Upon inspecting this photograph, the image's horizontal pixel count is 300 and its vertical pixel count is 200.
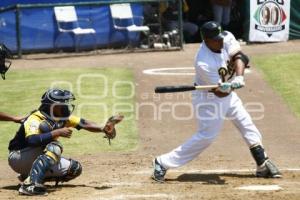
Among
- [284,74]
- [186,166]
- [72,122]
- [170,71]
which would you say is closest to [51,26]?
[170,71]

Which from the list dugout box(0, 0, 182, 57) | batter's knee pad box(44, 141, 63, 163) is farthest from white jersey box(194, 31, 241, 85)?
dugout box(0, 0, 182, 57)

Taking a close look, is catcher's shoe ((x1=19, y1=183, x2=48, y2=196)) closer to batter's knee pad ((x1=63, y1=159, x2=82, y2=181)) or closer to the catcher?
the catcher

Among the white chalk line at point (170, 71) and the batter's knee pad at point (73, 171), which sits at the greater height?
the batter's knee pad at point (73, 171)

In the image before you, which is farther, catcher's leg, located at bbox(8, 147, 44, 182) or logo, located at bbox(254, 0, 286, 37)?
logo, located at bbox(254, 0, 286, 37)

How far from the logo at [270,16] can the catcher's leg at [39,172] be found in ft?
41.2

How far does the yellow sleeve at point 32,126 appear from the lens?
8.12m

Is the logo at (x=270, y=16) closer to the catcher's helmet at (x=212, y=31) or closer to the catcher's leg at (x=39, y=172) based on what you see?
the catcher's helmet at (x=212, y=31)

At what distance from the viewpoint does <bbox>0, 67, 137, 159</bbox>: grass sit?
1120 cm

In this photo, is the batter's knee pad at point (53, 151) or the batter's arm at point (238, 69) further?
the batter's arm at point (238, 69)

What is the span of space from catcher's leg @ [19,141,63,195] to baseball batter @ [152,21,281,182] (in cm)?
132

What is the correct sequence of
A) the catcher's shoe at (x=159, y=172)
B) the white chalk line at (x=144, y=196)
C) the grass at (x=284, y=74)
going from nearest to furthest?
the white chalk line at (x=144, y=196) → the catcher's shoe at (x=159, y=172) → the grass at (x=284, y=74)

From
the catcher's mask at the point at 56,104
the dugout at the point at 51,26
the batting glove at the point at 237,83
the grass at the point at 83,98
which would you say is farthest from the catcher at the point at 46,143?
the dugout at the point at 51,26

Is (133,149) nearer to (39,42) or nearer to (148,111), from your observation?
(148,111)

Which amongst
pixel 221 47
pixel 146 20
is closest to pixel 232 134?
pixel 221 47
